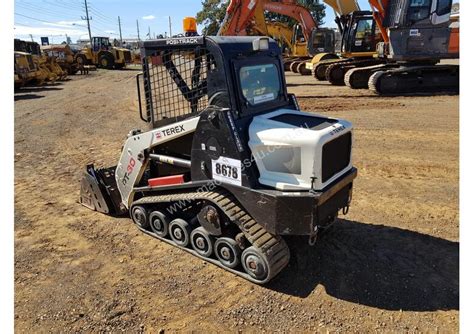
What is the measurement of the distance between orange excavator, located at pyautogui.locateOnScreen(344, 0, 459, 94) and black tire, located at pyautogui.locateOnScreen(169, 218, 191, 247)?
11900 mm

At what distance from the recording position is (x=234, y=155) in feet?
12.3

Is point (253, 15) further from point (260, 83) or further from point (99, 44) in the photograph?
point (99, 44)

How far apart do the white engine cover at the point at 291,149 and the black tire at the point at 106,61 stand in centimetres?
3684

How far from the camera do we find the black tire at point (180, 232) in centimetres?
448

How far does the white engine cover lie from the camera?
345cm

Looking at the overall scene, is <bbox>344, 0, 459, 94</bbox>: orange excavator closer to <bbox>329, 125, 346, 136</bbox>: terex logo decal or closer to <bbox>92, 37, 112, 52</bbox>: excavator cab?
<bbox>329, 125, 346, 136</bbox>: terex logo decal

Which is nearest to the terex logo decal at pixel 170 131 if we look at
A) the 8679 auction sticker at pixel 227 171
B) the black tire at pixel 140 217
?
the 8679 auction sticker at pixel 227 171

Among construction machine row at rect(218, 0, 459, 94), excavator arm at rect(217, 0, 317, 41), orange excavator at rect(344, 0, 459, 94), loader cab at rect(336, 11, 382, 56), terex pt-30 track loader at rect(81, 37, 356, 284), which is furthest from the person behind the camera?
excavator arm at rect(217, 0, 317, 41)

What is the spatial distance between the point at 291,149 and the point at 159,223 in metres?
2.22

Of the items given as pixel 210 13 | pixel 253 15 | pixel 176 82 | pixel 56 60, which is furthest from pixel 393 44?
pixel 210 13

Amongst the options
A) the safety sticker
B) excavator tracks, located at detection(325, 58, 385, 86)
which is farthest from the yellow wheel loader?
the safety sticker

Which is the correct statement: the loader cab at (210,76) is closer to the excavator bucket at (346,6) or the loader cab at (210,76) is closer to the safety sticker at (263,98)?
the safety sticker at (263,98)

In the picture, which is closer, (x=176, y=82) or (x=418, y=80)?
(x=176, y=82)

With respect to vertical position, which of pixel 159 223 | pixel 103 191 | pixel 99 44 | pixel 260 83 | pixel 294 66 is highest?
pixel 99 44
